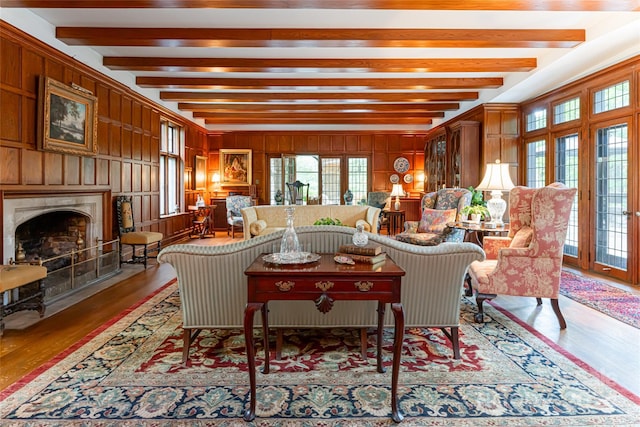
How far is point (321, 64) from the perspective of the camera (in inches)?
199

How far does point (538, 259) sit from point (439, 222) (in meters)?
2.33

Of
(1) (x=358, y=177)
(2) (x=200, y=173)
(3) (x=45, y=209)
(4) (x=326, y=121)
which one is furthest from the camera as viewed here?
(1) (x=358, y=177)

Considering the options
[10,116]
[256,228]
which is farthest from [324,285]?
[256,228]

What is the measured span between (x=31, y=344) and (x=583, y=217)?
Answer: 6421 mm

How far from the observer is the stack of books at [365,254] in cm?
201

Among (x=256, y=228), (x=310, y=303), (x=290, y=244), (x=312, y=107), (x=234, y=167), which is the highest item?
(x=312, y=107)

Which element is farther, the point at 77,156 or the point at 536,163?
the point at 536,163

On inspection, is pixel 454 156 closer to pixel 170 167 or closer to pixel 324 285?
pixel 170 167

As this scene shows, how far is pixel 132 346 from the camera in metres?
2.61

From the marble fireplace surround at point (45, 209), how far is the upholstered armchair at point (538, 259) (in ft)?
14.2

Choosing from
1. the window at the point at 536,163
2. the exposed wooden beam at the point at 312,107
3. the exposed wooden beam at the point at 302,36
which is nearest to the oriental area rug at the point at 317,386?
the exposed wooden beam at the point at 302,36

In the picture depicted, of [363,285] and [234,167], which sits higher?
[234,167]

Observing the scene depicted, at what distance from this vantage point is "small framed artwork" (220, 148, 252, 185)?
33.0ft

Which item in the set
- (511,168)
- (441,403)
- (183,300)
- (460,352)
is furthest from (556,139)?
(183,300)
